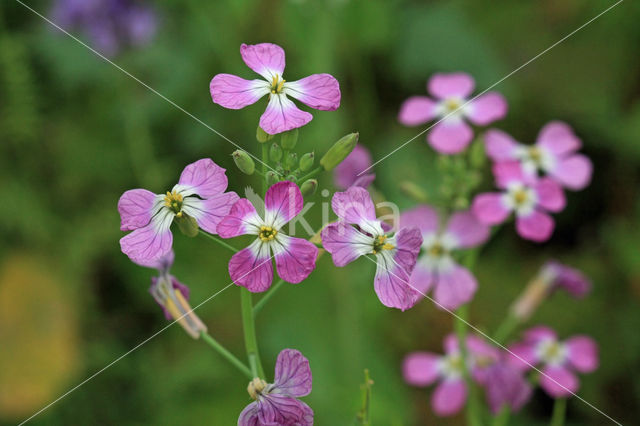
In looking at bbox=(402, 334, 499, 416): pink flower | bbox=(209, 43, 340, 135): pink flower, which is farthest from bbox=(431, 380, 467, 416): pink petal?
bbox=(209, 43, 340, 135): pink flower

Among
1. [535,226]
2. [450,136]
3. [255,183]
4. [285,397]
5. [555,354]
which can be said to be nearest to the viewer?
[285,397]

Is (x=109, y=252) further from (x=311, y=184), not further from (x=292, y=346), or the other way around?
(x=311, y=184)

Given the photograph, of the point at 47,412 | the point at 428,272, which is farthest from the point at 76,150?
the point at 428,272

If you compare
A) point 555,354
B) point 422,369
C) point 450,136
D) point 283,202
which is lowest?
point 422,369

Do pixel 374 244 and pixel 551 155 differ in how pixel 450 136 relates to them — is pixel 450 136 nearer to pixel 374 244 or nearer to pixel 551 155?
pixel 551 155

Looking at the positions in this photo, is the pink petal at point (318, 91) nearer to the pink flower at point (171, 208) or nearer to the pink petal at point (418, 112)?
the pink flower at point (171, 208)

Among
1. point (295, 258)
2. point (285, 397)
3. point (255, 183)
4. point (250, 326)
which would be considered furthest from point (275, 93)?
point (255, 183)

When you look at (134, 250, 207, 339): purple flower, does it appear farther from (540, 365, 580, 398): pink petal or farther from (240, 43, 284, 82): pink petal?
(540, 365, 580, 398): pink petal
